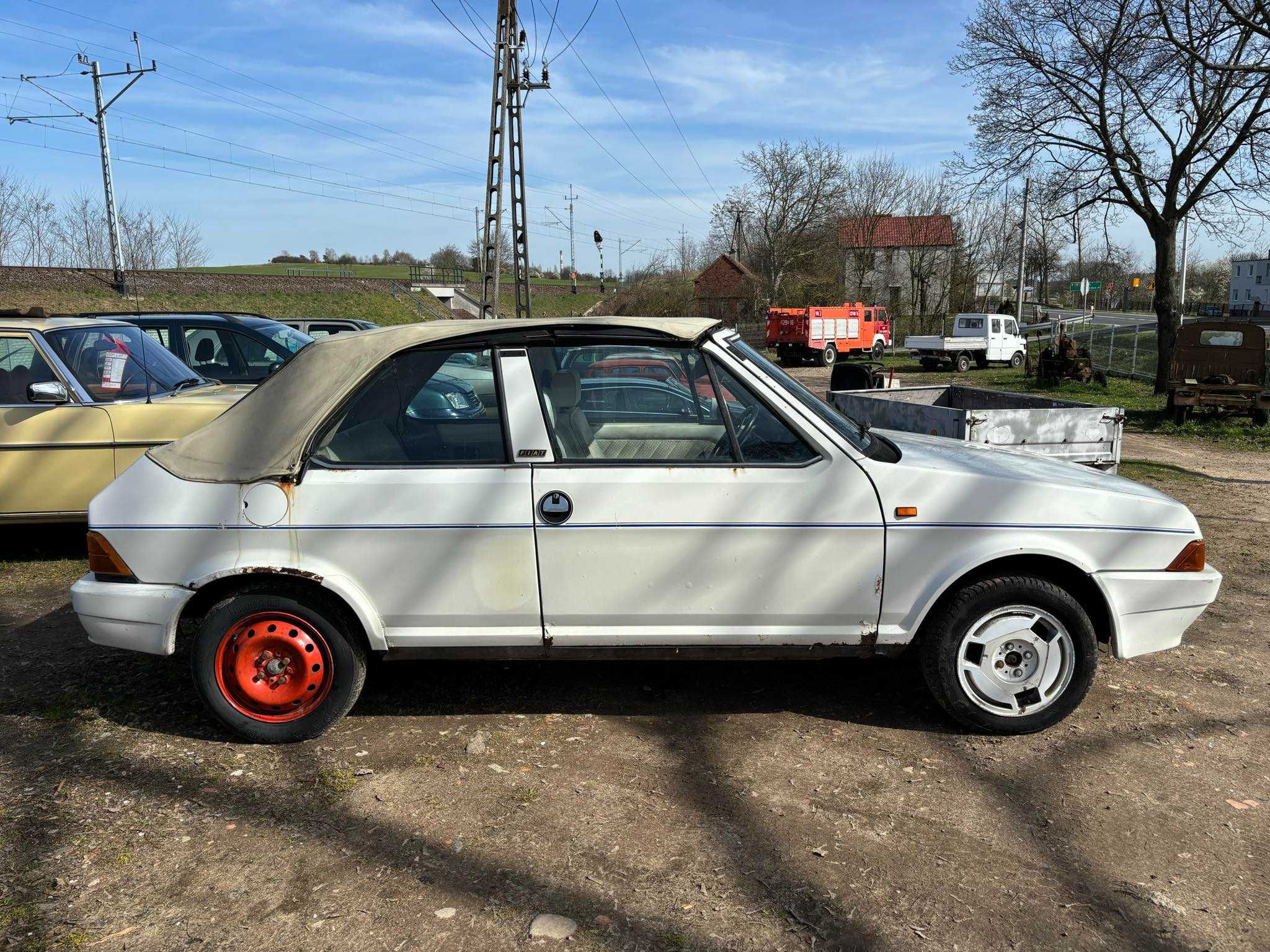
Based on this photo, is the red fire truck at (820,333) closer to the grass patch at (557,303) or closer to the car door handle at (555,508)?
the grass patch at (557,303)

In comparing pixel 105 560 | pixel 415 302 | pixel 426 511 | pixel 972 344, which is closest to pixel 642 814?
pixel 426 511

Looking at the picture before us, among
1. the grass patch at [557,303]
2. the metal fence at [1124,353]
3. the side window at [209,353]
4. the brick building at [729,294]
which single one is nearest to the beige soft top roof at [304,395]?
the side window at [209,353]

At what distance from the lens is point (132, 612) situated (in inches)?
150

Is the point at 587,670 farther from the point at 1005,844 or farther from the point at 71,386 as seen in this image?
the point at 71,386

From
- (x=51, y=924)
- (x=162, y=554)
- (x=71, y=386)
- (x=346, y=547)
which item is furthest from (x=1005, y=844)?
(x=71, y=386)

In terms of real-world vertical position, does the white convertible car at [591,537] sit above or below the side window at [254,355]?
below

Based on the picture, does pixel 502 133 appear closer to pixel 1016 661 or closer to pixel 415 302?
pixel 1016 661

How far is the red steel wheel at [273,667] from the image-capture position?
3.84 metres

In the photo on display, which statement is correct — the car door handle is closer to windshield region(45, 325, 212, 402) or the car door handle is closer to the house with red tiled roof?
windshield region(45, 325, 212, 402)

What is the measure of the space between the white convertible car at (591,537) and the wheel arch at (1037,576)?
0.04 feet

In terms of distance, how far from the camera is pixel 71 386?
6.65 meters

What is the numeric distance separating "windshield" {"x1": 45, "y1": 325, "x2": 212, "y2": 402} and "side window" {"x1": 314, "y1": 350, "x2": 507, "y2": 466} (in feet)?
13.0

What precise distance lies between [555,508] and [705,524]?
0.60m

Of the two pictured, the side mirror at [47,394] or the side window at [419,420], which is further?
the side mirror at [47,394]
